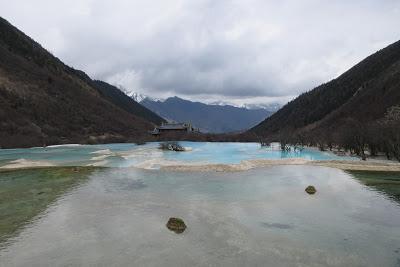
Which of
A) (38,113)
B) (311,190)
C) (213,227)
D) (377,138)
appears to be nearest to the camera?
(213,227)

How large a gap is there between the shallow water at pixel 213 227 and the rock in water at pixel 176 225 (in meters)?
0.41

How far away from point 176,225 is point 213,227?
7.85ft

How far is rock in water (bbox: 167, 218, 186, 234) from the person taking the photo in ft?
85.9

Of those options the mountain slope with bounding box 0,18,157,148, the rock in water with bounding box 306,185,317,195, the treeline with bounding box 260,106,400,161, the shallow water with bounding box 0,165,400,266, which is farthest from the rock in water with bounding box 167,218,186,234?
the mountain slope with bounding box 0,18,157,148

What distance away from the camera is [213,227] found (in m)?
27.0

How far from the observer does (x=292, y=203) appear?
Answer: 114 feet

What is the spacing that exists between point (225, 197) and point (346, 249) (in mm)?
15864

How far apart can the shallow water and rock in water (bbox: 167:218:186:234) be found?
0.41m

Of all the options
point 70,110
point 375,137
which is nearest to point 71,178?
point 375,137

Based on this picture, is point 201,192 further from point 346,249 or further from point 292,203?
point 346,249

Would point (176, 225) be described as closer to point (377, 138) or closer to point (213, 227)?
point (213, 227)

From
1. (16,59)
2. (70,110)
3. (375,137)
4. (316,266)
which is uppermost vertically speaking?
(16,59)

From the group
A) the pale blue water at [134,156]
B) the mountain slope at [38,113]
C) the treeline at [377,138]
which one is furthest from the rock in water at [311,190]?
the mountain slope at [38,113]

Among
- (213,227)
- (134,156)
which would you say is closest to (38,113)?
(134,156)
